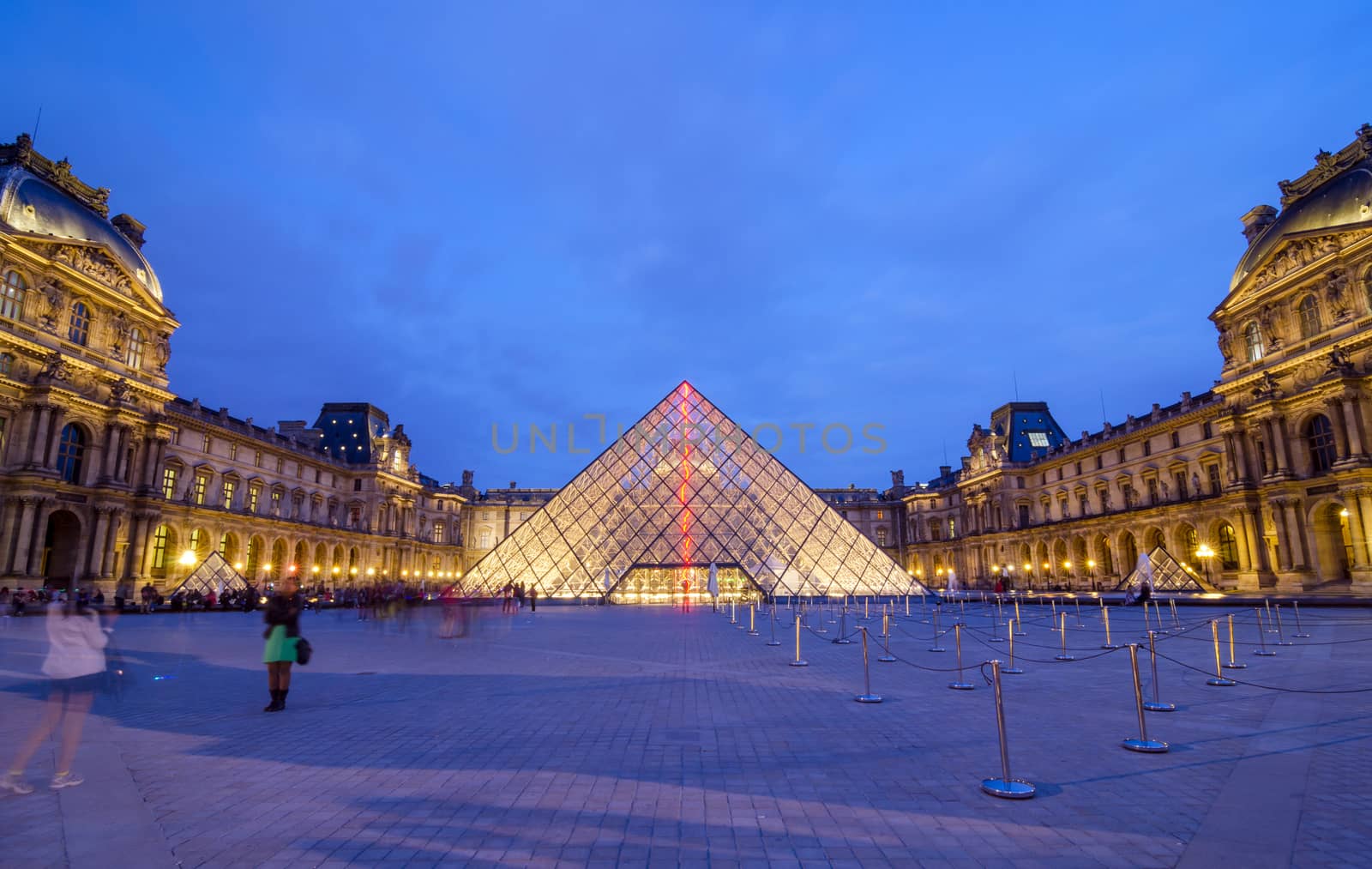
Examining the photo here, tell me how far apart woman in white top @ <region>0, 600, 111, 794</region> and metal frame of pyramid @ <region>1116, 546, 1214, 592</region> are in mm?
28771

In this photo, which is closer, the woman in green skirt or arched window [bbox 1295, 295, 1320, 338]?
the woman in green skirt

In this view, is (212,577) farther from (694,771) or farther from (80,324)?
(694,771)

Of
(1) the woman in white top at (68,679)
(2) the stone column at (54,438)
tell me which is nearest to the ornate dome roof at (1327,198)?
(1) the woman in white top at (68,679)

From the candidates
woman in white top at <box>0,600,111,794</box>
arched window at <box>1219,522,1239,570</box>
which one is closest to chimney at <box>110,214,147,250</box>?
woman in white top at <box>0,600,111,794</box>

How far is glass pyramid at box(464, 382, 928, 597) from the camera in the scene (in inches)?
1046

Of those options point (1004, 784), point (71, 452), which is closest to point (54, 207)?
point (71, 452)

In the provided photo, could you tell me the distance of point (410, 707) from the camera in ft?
20.5

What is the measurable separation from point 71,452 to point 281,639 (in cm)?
2712

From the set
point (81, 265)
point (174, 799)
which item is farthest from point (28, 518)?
point (174, 799)

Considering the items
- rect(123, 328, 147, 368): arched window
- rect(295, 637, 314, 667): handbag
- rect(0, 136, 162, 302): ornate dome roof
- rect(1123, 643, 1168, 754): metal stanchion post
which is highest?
rect(0, 136, 162, 302): ornate dome roof

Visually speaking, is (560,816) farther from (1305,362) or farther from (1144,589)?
(1305,362)

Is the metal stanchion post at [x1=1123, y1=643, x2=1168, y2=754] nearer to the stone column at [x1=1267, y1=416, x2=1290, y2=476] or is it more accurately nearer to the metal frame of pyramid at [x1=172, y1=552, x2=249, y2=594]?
the metal frame of pyramid at [x1=172, y1=552, x2=249, y2=594]

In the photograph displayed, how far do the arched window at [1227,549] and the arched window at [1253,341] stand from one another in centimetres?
800

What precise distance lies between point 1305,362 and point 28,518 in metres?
45.0
